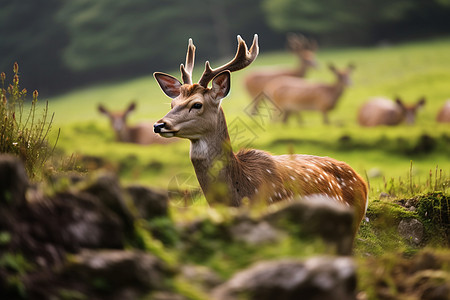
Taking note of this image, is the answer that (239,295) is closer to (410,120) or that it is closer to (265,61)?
(410,120)

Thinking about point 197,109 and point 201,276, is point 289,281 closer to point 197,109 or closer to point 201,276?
point 201,276

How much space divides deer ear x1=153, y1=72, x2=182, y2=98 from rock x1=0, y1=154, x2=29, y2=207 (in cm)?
328

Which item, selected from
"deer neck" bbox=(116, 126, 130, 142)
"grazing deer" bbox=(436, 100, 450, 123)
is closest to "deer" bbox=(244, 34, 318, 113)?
"deer neck" bbox=(116, 126, 130, 142)

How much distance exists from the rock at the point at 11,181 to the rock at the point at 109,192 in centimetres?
34

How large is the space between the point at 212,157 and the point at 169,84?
1.11 meters

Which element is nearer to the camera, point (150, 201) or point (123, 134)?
point (150, 201)

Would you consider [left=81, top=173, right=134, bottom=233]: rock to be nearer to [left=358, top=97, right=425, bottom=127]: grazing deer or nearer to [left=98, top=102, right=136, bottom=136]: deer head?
[left=98, top=102, right=136, bottom=136]: deer head

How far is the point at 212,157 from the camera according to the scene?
17.7 feet

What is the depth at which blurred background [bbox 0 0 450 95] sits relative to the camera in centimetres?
3372

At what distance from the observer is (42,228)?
294cm

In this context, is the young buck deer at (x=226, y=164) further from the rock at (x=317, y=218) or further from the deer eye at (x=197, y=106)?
the rock at (x=317, y=218)

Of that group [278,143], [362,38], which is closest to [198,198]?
[278,143]

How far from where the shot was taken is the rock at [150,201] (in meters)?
3.37

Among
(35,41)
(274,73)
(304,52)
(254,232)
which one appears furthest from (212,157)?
(35,41)
